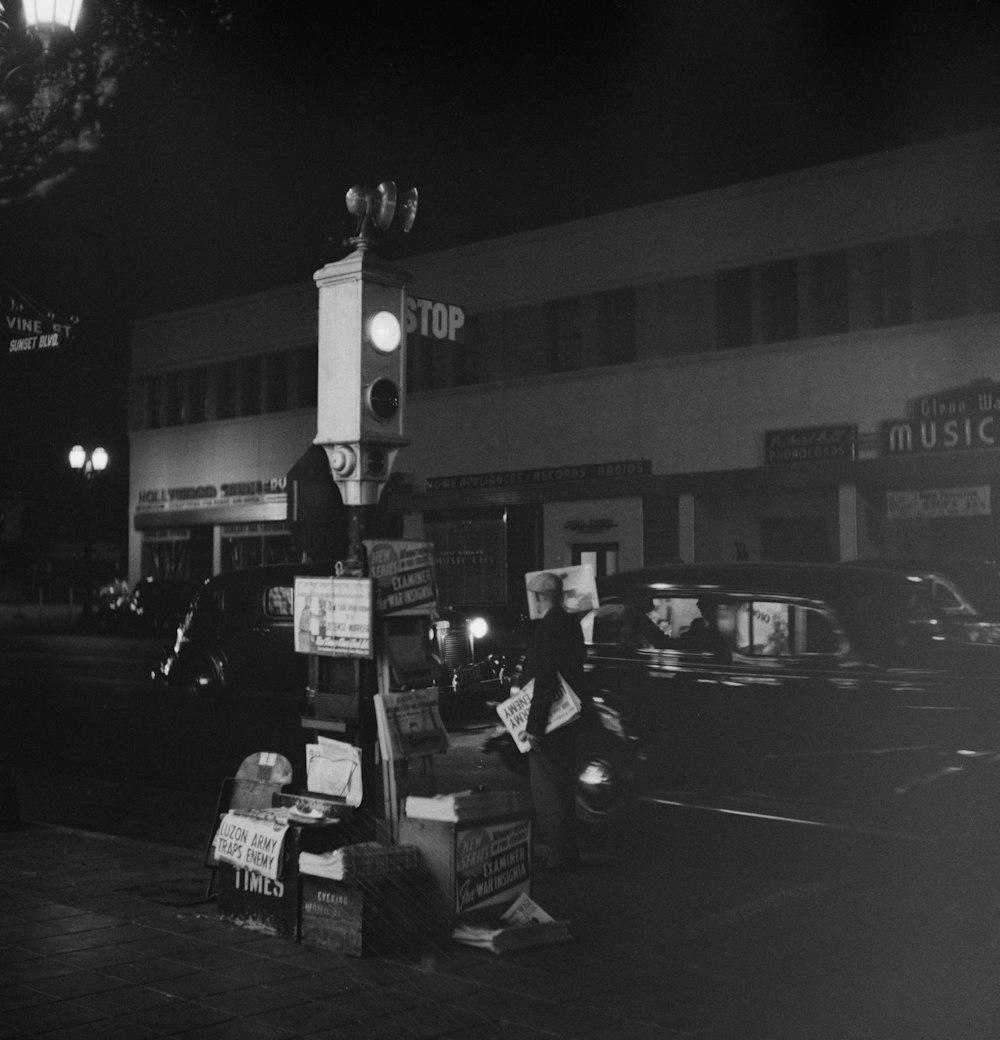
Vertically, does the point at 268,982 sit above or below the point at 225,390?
below

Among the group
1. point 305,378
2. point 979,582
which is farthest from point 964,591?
point 305,378

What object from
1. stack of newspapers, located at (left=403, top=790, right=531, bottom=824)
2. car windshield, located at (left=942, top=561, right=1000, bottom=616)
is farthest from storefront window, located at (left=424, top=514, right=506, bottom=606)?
stack of newspapers, located at (left=403, top=790, right=531, bottom=824)

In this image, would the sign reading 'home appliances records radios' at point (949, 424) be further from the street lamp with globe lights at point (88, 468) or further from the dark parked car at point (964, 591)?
the street lamp with globe lights at point (88, 468)

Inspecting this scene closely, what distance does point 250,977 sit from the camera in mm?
5832

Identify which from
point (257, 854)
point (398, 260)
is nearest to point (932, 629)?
point (257, 854)

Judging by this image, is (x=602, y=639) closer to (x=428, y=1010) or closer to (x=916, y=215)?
(x=428, y=1010)

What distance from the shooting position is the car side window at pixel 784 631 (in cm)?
872

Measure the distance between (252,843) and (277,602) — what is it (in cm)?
1101

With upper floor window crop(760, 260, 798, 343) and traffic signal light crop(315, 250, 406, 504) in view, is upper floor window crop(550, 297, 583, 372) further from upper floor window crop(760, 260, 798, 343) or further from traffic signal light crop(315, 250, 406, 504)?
traffic signal light crop(315, 250, 406, 504)

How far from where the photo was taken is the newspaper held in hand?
8188 mm

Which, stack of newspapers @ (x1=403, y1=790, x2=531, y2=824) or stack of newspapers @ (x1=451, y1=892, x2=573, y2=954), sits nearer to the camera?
stack of newspapers @ (x1=451, y1=892, x2=573, y2=954)

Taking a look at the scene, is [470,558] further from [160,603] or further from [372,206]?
[372,206]

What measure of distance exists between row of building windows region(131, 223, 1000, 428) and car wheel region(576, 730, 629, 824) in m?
16.7

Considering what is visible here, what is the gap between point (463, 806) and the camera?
652 centimetres
